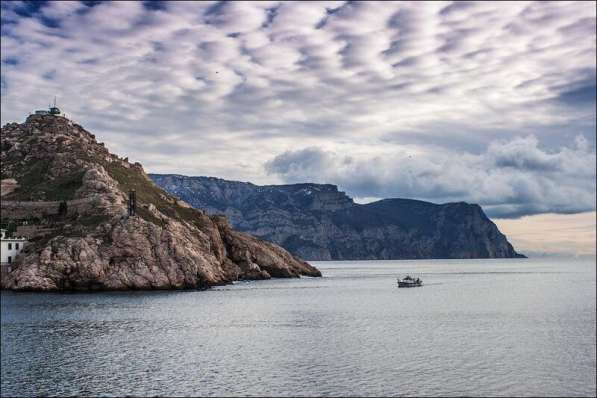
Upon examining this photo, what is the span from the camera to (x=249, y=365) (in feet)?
285

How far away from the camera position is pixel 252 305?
548ft

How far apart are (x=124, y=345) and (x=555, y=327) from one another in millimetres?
87329

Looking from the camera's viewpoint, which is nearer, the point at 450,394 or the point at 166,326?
the point at 450,394

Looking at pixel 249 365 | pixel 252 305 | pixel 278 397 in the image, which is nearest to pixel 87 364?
pixel 249 365

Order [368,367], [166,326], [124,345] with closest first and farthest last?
[368,367] → [124,345] → [166,326]

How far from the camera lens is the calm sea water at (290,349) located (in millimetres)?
74750

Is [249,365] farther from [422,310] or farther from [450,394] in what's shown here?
[422,310]

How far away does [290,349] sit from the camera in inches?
3920

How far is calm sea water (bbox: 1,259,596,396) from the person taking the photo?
7475cm

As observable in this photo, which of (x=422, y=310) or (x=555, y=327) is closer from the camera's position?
(x=555, y=327)

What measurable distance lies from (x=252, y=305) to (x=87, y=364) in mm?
82723

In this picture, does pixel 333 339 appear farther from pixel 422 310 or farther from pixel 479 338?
pixel 422 310

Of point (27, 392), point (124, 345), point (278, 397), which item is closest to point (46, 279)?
point (124, 345)

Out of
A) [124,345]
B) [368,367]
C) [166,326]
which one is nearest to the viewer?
[368,367]
